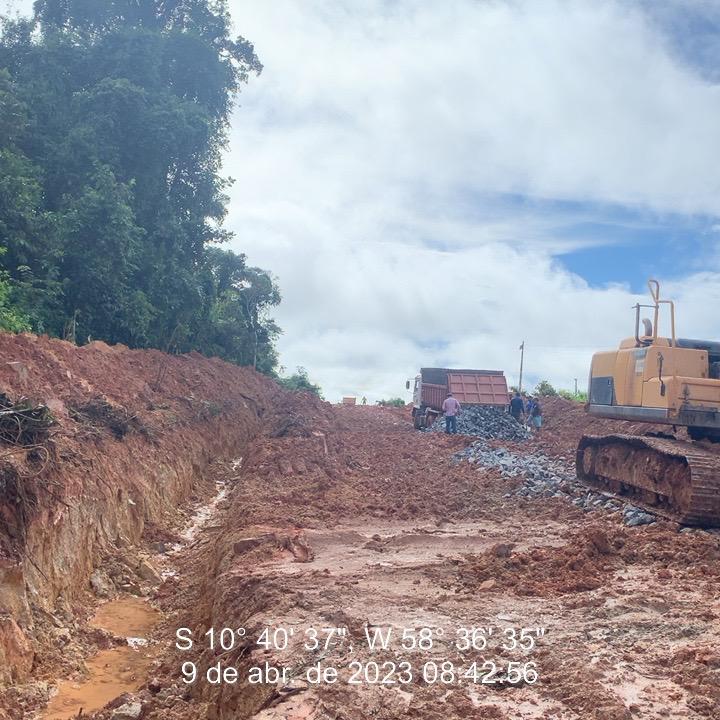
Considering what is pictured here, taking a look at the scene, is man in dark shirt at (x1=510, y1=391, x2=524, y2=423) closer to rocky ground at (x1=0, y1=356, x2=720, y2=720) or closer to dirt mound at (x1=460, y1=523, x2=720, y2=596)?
rocky ground at (x1=0, y1=356, x2=720, y2=720)

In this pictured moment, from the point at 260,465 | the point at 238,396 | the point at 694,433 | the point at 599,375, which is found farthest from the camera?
the point at 238,396

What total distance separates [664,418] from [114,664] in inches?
314

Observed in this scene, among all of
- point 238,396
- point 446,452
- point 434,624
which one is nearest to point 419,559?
point 434,624

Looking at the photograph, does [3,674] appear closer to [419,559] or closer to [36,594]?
[36,594]

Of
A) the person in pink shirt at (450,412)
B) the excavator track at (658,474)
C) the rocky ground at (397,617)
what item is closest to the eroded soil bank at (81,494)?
the rocky ground at (397,617)

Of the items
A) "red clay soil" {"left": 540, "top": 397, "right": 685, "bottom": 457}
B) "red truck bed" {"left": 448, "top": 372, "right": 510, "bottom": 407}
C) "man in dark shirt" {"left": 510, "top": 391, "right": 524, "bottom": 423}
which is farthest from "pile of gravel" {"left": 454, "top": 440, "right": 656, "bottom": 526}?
"man in dark shirt" {"left": 510, "top": 391, "right": 524, "bottom": 423}

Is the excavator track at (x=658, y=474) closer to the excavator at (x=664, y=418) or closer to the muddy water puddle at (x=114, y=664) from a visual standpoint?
the excavator at (x=664, y=418)

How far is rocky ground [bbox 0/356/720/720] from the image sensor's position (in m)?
4.53

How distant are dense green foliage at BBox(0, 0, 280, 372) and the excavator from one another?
40.3ft

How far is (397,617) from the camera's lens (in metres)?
5.89

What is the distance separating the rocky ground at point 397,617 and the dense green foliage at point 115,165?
9.46m

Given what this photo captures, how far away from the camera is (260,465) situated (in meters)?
14.8

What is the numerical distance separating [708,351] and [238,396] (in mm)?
19216

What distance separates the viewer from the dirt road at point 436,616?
447 cm
